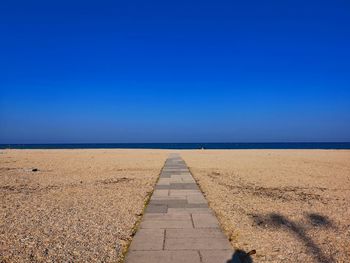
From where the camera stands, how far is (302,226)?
5.33 metres

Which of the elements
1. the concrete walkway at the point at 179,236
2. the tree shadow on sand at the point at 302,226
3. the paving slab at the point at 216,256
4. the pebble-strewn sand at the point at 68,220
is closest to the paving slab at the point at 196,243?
the concrete walkway at the point at 179,236

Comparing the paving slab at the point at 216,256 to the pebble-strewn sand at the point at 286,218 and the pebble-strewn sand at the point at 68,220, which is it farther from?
the pebble-strewn sand at the point at 68,220

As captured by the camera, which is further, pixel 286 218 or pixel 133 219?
pixel 286 218

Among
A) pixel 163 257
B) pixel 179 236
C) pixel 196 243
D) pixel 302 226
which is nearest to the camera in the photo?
pixel 163 257

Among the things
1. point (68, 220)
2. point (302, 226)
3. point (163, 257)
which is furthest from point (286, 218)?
point (68, 220)

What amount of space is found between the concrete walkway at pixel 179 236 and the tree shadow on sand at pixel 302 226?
972mm

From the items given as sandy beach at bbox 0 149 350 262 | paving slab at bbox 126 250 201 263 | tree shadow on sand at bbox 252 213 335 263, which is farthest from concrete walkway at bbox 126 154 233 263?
tree shadow on sand at bbox 252 213 335 263

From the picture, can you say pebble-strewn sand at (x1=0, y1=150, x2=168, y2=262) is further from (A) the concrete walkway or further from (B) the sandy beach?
(A) the concrete walkway

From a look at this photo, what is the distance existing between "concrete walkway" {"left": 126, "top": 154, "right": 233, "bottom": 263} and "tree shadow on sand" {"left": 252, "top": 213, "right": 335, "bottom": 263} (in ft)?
3.19

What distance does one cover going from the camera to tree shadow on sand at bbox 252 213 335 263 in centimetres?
415

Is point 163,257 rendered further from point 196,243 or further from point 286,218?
point 286,218

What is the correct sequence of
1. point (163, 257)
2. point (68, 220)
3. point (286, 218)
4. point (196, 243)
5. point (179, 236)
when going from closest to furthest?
point (163, 257) < point (196, 243) < point (179, 236) < point (68, 220) < point (286, 218)

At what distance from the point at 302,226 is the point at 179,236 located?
223 cm

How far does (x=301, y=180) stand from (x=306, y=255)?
756cm
